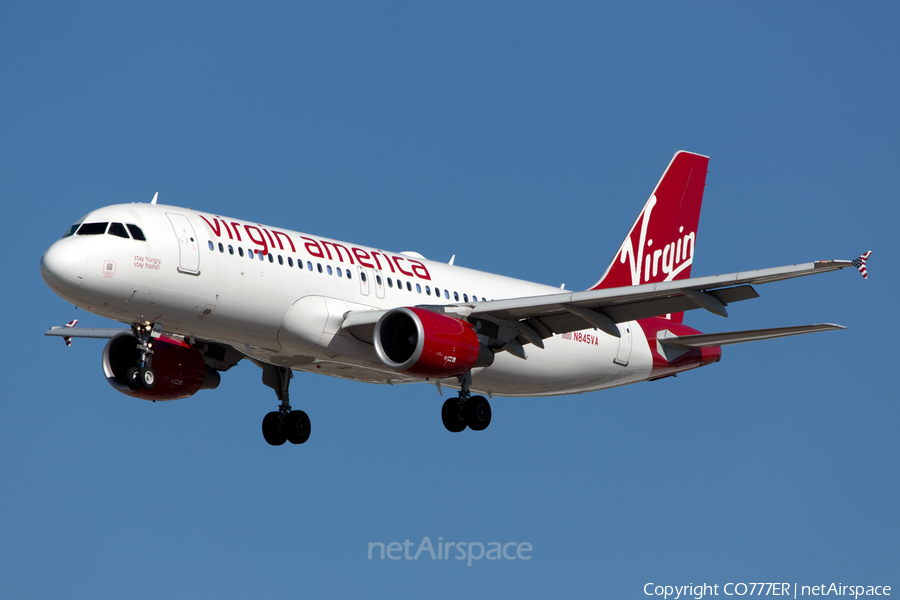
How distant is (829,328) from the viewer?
2711 centimetres

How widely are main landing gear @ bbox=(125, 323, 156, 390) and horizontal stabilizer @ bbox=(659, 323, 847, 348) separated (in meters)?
15.5

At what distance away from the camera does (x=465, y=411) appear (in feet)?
105

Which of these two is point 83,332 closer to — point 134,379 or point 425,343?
point 134,379

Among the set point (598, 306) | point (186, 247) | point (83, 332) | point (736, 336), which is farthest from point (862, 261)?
point (83, 332)

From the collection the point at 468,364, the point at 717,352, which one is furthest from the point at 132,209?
the point at 717,352

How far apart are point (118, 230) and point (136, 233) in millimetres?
397

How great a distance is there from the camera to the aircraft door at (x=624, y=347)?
35531 millimetres

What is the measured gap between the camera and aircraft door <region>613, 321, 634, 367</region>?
35531 mm

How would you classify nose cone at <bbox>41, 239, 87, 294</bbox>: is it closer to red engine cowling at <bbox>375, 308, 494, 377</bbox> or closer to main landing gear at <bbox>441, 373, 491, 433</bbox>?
red engine cowling at <bbox>375, 308, 494, 377</bbox>

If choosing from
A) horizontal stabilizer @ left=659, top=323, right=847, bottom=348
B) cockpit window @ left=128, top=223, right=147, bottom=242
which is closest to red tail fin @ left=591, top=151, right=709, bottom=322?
horizontal stabilizer @ left=659, top=323, right=847, bottom=348

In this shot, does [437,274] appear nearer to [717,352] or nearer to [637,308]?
[637,308]

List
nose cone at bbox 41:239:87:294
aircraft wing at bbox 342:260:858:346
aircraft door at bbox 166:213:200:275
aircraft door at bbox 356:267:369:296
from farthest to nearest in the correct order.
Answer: aircraft door at bbox 356:267:369:296 < aircraft door at bbox 166:213:200:275 < aircraft wing at bbox 342:260:858:346 < nose cone at bbox 41:239:87:294

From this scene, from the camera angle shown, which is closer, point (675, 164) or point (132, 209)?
point (132, 209)

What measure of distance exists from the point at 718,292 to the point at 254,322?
10.9 m
